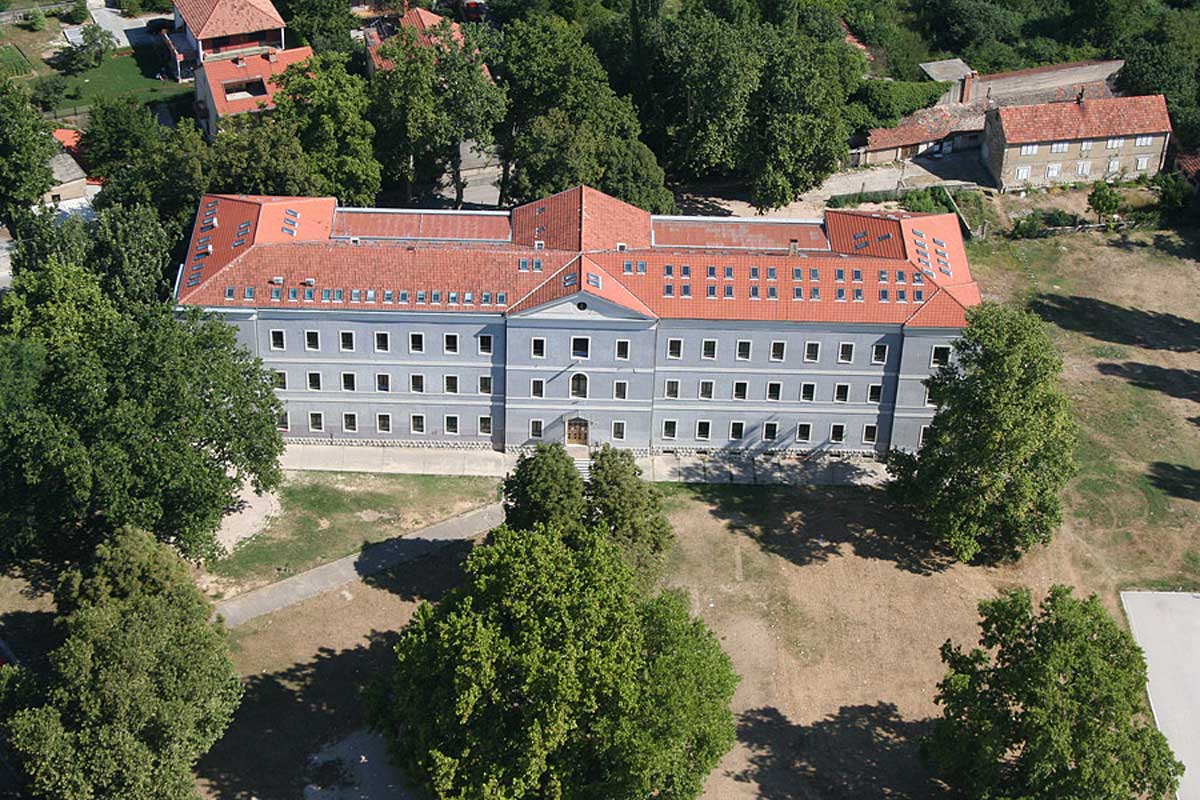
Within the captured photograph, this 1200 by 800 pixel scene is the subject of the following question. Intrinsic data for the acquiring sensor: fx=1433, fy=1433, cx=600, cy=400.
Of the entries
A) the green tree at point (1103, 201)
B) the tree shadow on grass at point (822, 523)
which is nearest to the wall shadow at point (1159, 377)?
the green tree at point (1103, 201)

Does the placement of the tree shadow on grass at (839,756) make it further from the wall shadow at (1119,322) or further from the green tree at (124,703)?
the wall shadow at (1119,322)

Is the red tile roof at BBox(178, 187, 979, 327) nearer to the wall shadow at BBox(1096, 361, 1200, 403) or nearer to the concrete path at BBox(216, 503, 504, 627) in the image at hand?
the concrete path at BBox(216, 503, 504, 627)

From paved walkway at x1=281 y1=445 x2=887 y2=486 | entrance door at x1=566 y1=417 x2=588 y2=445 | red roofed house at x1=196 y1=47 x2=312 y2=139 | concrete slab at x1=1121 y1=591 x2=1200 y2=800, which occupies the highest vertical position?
red roofed house at x1=196 y1=47 x2=312 y2=139

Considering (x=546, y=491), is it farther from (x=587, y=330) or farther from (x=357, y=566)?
(x=587, y=330)

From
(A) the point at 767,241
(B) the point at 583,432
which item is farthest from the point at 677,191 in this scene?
(B) the point at 583,432

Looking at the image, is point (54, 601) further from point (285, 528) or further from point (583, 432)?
point (583, 432)

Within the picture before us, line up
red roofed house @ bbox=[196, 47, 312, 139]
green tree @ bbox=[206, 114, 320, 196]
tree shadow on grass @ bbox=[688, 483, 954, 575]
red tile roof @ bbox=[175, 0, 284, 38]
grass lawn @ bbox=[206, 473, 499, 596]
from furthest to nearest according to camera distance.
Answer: red tile roof @ bbox=[175, 0, 284, 38], red roofed house @ bbox=[196, 47, 312, 139], green tree @ bbox=[206, 114, 320, 196], tree shadow on grass @ bbox=[688, 483, 954, 575], grass lawn @ bbox=[206, 473, 499, 596]

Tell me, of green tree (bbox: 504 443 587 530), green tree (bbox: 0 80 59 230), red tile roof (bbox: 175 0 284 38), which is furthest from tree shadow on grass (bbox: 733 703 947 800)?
red tile roof (bbox: 175 0 284 38)

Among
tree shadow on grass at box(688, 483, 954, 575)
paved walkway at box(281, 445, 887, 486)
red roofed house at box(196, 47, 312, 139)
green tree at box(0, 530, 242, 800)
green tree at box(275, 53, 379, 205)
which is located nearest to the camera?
green tree at box(0, 530, 242, 800)
